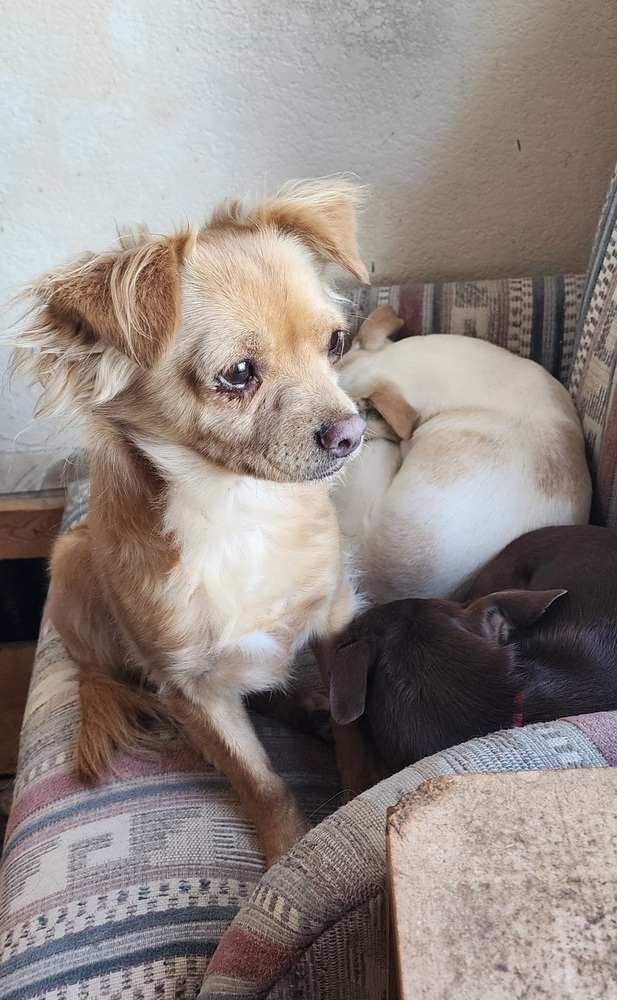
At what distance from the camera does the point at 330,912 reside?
0.66 m

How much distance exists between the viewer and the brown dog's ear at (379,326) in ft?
5.53

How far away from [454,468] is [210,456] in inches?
21.6

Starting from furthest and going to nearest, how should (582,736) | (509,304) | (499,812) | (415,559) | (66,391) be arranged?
(509,304) < (415,559) < (66,391) < (582,736) < (499,812)

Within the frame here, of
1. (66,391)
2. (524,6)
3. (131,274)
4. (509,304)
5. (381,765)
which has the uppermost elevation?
(524,6)

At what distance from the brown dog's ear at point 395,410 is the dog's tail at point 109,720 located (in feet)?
2.26

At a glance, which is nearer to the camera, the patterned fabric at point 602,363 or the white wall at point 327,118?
the patterned fabric at point 602,363

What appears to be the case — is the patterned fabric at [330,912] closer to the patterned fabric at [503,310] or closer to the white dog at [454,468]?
the white dog at [454,468]

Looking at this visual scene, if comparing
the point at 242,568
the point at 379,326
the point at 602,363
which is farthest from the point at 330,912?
Result: the point at 379,326

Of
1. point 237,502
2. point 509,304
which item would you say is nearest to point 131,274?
point 237,502

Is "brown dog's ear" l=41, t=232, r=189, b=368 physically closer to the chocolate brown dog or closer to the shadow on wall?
the chocolate brown dog

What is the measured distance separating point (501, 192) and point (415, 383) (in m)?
0.47

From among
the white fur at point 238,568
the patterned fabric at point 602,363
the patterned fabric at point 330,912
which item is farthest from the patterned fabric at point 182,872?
the patterned fabric at point 602,363

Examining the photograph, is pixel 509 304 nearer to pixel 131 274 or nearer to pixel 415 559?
pixel 415 559

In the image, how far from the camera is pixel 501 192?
1.65 m
